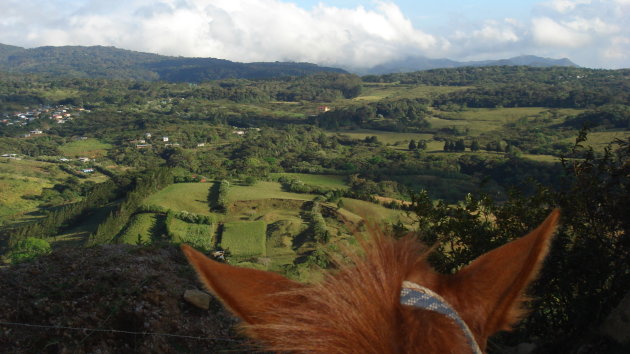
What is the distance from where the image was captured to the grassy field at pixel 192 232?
2368 cm

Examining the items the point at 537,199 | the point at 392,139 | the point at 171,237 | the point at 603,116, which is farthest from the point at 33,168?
the point at 603,116

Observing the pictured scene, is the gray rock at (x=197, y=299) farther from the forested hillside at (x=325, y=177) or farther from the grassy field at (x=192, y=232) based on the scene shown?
the grassy field at (x=192, y=232)

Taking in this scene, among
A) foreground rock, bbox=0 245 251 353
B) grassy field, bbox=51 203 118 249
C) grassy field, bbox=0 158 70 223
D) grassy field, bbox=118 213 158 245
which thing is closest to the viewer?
foreground rock, bbox=0 245 251 353

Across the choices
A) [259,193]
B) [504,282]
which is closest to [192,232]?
[259,193]

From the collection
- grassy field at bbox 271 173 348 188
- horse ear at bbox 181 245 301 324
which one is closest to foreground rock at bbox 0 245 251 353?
horse ear at bbox 181 245 301 324

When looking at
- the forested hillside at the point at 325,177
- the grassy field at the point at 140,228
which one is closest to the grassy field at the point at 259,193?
the forested hillside at the point at 325,177

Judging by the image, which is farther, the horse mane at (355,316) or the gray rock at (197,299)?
the gray rock at (197,299)

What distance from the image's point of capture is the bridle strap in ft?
2.86

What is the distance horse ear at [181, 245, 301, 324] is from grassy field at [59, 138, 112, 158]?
69.1 m

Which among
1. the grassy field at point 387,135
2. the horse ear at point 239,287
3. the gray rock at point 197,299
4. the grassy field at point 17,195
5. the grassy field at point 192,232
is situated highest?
the horse ear at point 239,287

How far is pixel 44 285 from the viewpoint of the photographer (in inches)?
177

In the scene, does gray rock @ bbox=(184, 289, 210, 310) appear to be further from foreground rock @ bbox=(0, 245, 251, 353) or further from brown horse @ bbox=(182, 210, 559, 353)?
brown horse @ bbox=(182, 210, 559, 353)

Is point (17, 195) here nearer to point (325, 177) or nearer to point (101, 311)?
point (325, 177)

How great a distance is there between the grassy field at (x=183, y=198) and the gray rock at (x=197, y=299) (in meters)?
25.7
